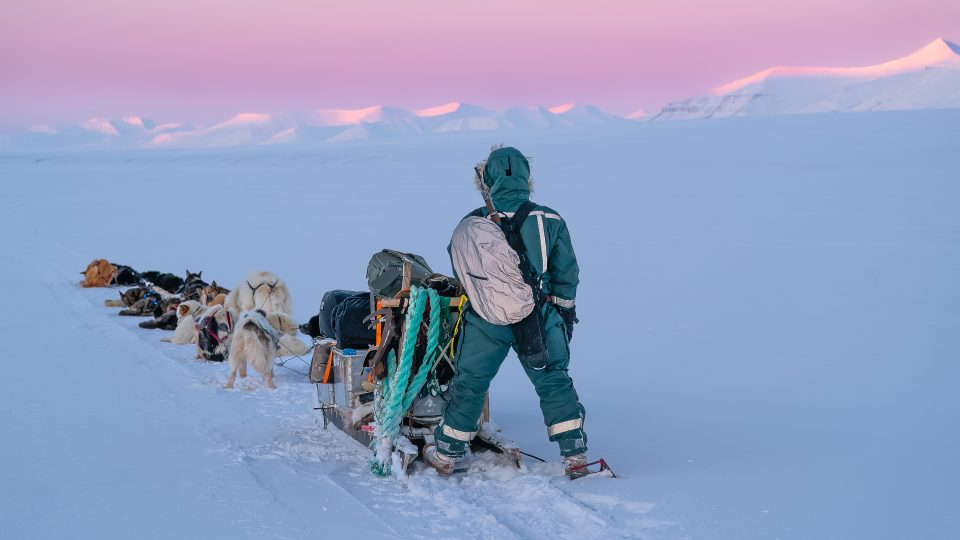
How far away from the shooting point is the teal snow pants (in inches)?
177

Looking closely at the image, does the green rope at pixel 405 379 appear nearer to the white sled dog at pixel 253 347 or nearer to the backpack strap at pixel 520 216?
the backpack strap at pixel 520 216

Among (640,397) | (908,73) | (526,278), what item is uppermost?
A: (908,73)

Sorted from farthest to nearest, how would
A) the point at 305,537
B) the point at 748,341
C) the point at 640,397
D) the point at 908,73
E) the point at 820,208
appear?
the point at 908,73 < the point at 820,208 < the point at 748,341 < the point at 640,397 < the point at 305,537

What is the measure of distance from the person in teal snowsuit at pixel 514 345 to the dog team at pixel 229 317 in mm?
2665

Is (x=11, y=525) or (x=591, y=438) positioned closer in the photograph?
(x=11, y=525)

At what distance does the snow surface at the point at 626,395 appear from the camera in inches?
161

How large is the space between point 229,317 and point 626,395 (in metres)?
3.57

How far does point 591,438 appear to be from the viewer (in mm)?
5383

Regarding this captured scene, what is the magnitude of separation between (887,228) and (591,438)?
9.43 metres

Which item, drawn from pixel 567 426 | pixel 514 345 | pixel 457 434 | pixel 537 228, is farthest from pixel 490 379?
pixel 537 228

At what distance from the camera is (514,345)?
4543 millimetres

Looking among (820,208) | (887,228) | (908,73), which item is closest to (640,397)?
(887,228)

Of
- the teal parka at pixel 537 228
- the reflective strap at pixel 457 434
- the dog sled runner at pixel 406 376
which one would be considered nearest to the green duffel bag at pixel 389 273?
the dog sled runner at pixel 406 376

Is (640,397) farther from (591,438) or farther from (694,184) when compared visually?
(694,184)
